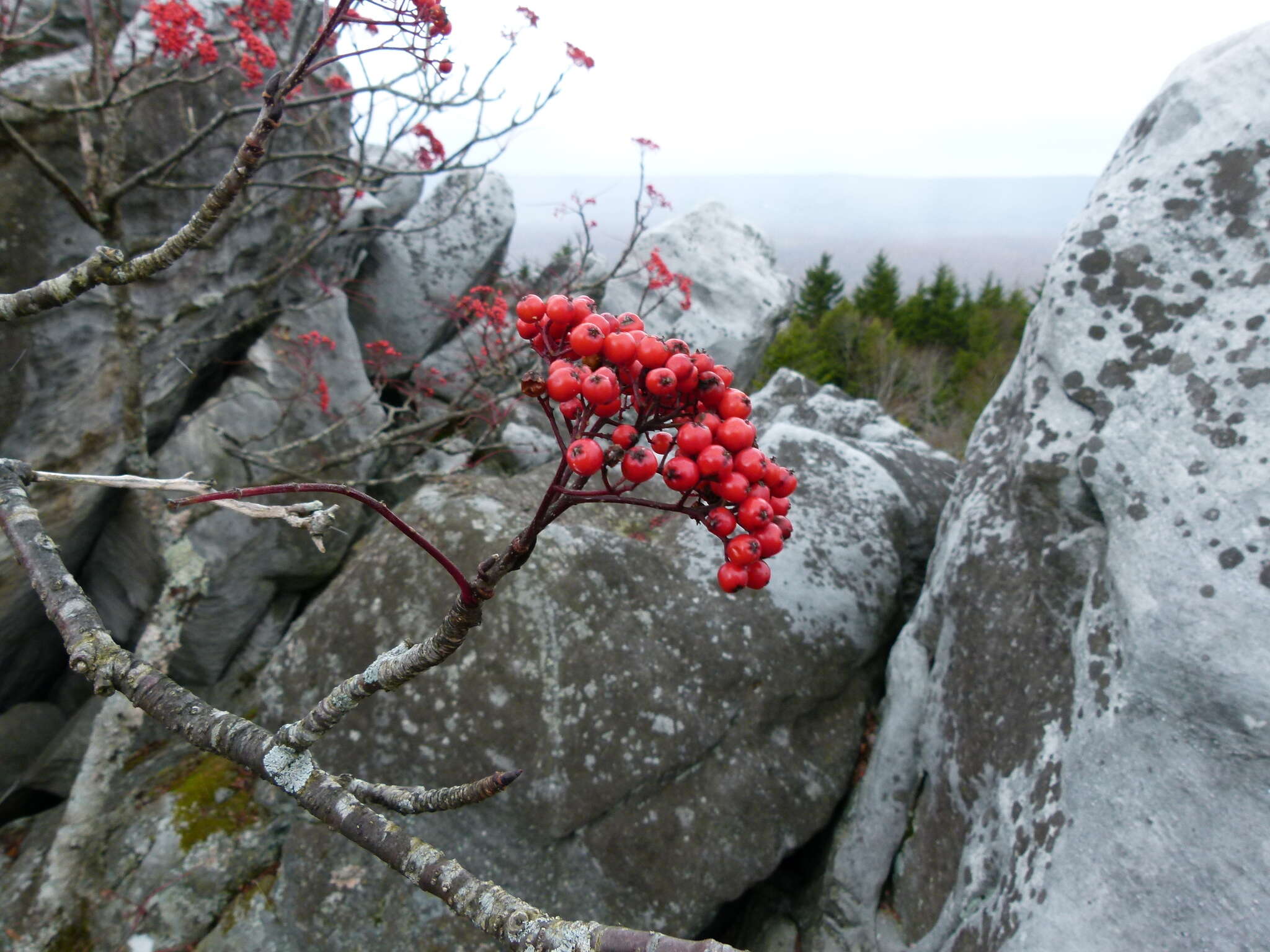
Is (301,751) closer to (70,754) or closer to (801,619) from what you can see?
(801,619)

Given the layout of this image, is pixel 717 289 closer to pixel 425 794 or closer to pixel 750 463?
pixel 750 463

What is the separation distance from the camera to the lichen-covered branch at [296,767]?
1199mm

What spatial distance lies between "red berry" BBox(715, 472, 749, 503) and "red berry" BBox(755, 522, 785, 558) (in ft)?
0.30

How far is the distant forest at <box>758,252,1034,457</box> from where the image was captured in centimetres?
2575

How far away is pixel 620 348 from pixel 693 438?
0.81 feet

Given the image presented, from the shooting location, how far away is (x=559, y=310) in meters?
1.46

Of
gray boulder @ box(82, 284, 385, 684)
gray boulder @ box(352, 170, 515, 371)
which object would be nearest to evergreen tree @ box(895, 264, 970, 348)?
gray boulder @ box(352, 170, 515, 371)

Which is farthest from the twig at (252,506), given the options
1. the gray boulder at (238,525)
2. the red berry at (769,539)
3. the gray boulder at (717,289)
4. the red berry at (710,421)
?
the gray boulder at (717,289)

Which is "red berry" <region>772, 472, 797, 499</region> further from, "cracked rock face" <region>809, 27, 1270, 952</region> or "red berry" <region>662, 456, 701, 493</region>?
"cracked rock face" <region>809, 27, 1270, 952</region>

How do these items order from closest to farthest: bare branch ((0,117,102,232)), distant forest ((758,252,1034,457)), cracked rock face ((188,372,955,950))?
1. bare branch ((0,117,102,232))
2. cracked rock face ((188,372,955,950))
3. distant forest ((758,252,1034,457))

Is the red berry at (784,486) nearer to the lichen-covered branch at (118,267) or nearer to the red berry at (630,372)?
the red berry at (630,372)

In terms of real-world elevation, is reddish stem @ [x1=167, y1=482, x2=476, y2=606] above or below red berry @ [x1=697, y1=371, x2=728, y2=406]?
below

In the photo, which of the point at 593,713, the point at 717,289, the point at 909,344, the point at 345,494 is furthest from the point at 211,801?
the point at 909,344

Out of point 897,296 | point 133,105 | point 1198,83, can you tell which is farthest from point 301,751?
point 897,296
